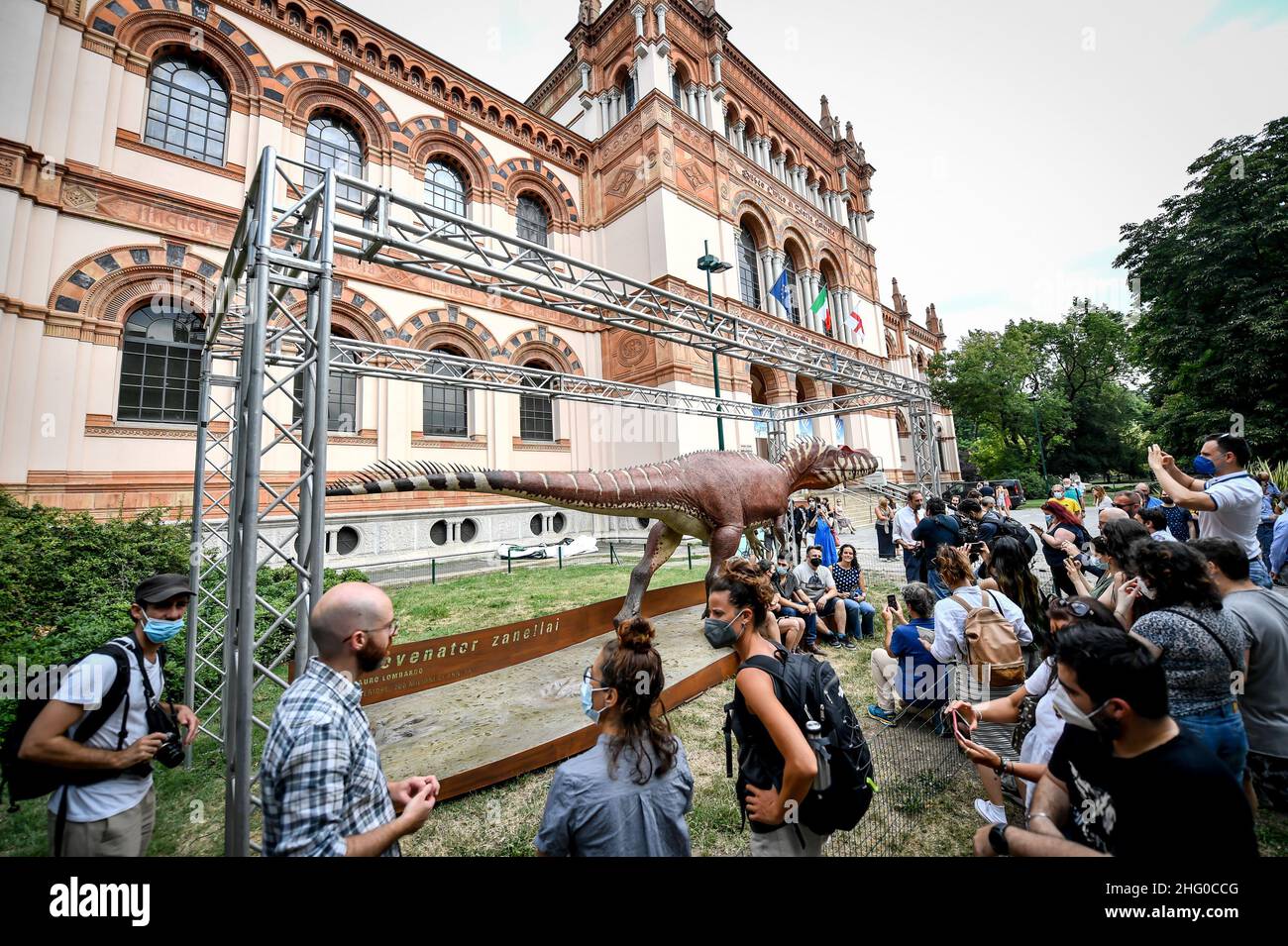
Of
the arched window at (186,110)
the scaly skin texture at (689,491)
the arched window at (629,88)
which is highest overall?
the arched window at (629,88)

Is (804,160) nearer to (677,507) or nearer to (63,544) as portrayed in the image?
(677,507)

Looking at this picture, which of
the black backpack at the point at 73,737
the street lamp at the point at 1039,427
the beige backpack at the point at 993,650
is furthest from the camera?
the street lamp at the point at 1039,427

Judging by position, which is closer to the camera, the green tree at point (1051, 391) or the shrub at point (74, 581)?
the shrub at point (74, 581)

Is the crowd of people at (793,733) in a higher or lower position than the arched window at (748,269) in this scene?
lower

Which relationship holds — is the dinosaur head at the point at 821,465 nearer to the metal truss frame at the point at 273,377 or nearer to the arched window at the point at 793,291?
the metal truss frame at the point at 273,377

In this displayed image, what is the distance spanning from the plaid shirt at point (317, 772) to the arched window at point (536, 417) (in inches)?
533

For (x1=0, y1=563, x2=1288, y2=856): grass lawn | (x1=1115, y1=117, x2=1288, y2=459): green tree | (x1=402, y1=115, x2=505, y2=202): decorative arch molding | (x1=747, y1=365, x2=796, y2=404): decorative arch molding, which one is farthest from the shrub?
(x1=1115, y1=117, x2=1288, y2=459): green tree

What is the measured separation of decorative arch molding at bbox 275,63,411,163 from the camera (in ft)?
38.8

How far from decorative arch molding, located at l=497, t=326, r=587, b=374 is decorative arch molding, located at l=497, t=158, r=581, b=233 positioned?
375 centimetres

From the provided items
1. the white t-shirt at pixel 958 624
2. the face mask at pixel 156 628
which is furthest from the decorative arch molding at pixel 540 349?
the face mask at pixel 156 628

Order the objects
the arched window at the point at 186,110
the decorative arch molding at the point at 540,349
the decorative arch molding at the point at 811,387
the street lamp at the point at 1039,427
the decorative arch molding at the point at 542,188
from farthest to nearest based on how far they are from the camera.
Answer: the street lamp at the point at 1039,427 → the decorative arch molding at the point at 811,387 → the decorative arch molding at the point at 542,188 → the decorative arch molding at the point at 540,349 → the arched window at the point at 186,110

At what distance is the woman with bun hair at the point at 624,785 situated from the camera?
5.48 feet

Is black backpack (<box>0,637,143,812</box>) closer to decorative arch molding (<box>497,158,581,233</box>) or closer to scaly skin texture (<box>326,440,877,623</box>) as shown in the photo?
scaly skin texture (<box>326,440,877,623</box>)
